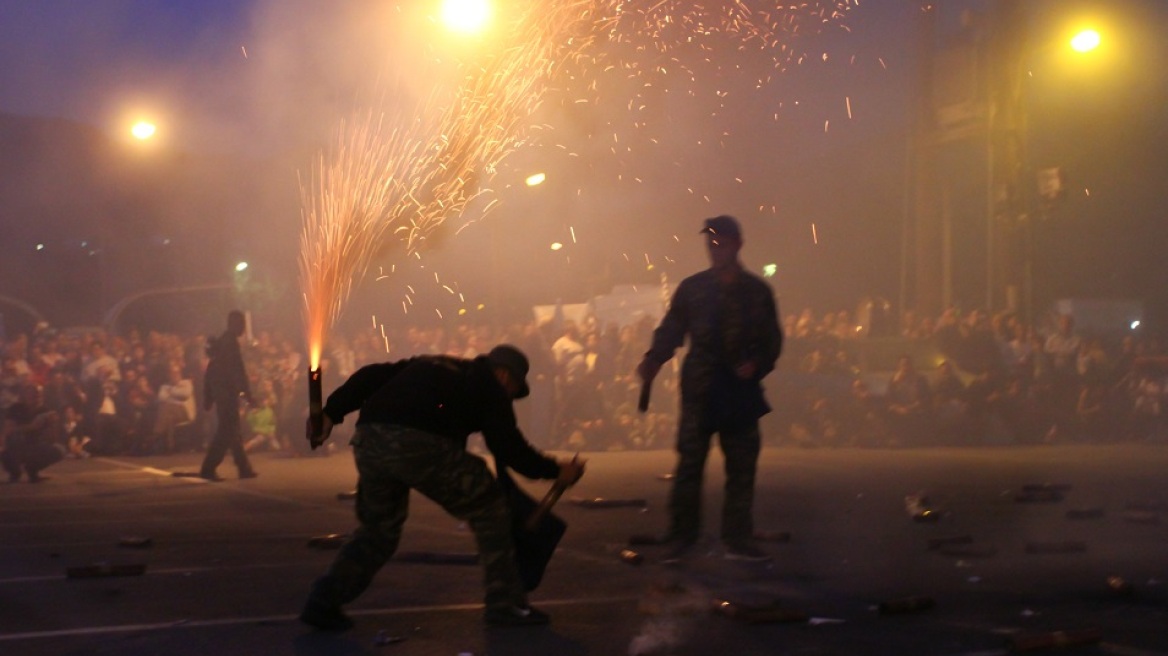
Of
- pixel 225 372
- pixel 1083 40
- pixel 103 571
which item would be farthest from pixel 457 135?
pixel 1083 40

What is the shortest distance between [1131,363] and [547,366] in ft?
25.3

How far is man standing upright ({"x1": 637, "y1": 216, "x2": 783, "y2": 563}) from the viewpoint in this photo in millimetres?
7574

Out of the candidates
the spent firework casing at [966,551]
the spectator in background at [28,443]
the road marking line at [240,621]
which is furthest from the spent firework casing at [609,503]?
the spectator in background at [28,443]

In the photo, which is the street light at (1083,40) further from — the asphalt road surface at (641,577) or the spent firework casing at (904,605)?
the spent firework casing at (904,605)

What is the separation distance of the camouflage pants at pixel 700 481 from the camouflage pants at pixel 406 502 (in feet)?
6.10

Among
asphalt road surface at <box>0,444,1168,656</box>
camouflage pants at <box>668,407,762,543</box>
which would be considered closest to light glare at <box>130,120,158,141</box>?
asphalt road surface at <box>0,444,1168,656</box>

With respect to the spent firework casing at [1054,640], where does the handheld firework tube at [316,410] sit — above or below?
Answer: above

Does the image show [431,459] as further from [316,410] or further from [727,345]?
[727,345]

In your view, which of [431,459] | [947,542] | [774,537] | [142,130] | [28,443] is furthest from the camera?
[142,130]

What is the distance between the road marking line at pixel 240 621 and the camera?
5777 millimetres

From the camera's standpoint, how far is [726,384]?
7.64 metres

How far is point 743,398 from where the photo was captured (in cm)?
764

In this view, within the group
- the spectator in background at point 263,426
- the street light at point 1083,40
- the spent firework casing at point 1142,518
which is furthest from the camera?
the street light at point 1083,40

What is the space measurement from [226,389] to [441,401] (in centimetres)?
881
